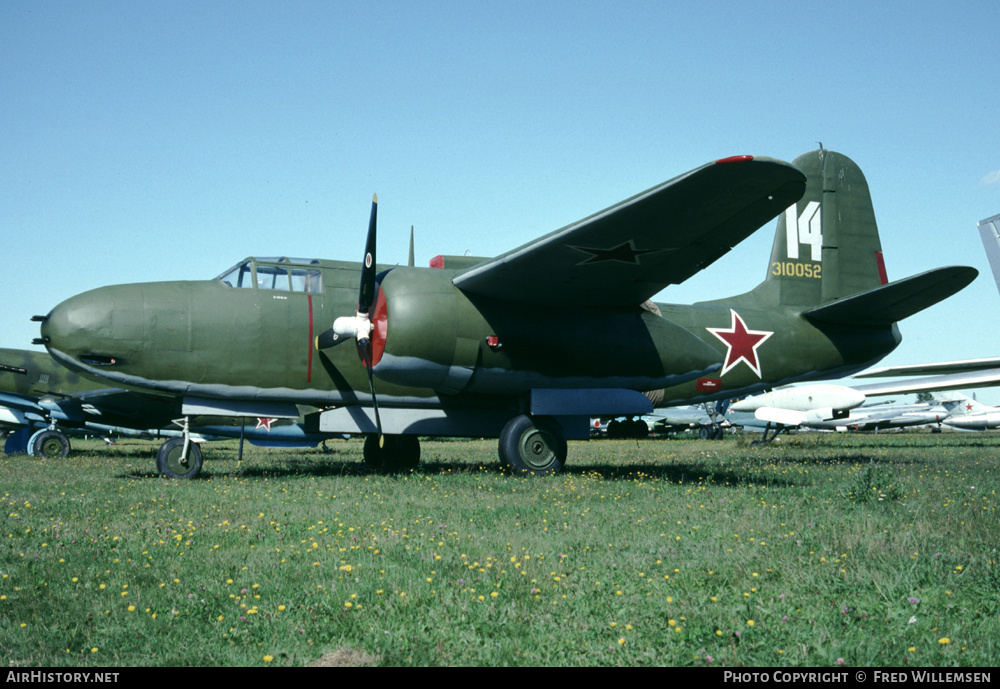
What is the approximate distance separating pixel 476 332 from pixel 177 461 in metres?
5.85

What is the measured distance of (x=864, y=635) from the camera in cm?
395

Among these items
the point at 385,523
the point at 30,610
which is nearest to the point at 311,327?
the point at 385,523

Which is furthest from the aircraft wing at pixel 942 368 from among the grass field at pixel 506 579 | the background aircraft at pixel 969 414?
the background aircraft at pixel 969 414

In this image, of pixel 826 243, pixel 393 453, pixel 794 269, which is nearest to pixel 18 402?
pixel 393 453

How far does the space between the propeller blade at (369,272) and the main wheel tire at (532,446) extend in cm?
336

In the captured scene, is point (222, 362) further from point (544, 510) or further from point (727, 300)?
point (727, 300)

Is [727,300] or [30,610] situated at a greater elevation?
[727,300]

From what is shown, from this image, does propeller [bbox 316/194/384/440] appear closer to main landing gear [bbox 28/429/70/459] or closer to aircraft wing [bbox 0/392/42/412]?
main landing gear [bbox 28/429/70/459]

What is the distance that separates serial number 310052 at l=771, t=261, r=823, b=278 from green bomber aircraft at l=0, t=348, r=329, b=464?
13628 millimetres

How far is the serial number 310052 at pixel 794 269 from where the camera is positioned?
17069 mm

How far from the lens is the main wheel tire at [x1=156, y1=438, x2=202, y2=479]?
12625mm

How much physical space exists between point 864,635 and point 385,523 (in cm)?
472

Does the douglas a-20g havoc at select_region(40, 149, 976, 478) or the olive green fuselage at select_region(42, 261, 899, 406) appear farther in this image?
the olive green fuselage at select_region(42, 261, 899, 406)

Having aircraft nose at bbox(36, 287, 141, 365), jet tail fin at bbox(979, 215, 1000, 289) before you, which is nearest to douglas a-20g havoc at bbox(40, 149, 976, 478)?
aircraft nose at bbox(36, 287, 141, 365)
